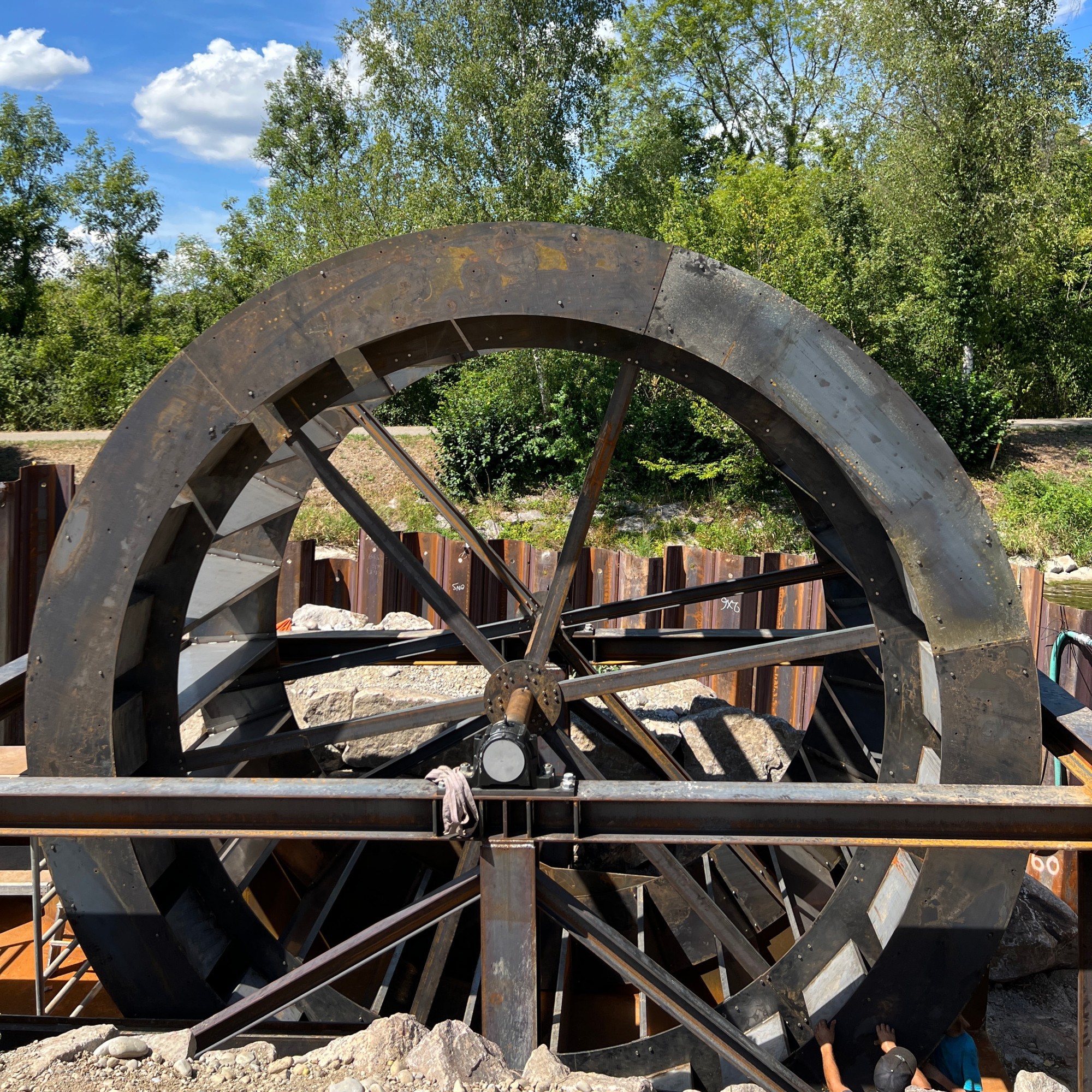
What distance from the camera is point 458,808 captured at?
2898mm

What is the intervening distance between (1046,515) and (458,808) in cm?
1943

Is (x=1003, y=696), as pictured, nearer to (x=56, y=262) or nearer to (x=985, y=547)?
(x=985, y=547)

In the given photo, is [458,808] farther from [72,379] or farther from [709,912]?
[72,379]

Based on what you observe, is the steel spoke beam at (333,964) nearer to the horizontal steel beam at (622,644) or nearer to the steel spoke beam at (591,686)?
the steel spoke beam at (591,686)

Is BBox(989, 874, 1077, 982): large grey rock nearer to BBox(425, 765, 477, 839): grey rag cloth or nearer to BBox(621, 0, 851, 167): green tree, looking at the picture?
BBox(425, 765, 477, 839): grey rag cloth

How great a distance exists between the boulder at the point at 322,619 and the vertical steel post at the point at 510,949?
633 centimetres

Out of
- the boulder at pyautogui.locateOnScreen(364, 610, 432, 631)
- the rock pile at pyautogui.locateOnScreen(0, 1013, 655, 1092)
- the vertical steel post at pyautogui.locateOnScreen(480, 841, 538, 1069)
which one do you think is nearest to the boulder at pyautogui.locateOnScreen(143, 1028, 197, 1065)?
the rock pile at pyautogui.locateOnScreen(0, 1013, 655, 1092)

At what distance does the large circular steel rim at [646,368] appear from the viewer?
3.54 meters

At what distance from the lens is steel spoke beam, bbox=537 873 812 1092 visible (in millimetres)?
3127

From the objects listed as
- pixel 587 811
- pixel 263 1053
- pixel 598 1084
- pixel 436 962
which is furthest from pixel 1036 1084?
pixel 436 962

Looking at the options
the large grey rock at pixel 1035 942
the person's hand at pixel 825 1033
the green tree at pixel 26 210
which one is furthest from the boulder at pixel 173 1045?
the green tree at pixel 26 210

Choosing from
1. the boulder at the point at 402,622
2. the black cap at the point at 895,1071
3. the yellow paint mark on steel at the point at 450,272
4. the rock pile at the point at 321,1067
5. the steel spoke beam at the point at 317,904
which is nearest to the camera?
the rock pile at the point at 321,1067

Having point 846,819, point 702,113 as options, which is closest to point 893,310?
point 702,113

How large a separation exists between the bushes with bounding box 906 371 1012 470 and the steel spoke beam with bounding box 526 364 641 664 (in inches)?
747
